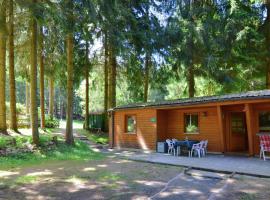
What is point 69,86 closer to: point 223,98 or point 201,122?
point 201,122

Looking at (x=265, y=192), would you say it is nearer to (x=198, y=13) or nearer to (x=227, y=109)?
(x=227, y=109)

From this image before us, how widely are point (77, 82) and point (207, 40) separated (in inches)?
421

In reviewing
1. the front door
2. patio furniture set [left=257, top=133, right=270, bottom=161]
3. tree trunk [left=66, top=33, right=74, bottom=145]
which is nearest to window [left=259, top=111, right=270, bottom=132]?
patio furniture set [left=257, top=133, right=270, bottom=161]

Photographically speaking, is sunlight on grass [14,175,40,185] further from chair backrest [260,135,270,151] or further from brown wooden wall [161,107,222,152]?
brown wooden wall [161,107,222,152]

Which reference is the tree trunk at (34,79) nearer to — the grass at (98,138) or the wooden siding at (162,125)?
the wooden siding at (162,125)

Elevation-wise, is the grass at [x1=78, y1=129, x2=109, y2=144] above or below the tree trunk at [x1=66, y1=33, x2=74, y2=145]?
below

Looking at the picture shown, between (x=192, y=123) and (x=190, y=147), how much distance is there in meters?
2.20

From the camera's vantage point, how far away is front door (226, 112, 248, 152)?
1500 cm

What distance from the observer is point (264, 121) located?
1343 centimetres

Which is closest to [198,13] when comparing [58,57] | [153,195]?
[58,57]

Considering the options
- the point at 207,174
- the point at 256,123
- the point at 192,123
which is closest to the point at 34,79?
the point at 192,123

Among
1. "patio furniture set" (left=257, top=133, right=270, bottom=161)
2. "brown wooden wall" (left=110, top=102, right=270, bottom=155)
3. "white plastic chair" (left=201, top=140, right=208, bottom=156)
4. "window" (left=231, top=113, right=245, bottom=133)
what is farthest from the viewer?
"window" (left=231, top=113, right=245, bottom=133)

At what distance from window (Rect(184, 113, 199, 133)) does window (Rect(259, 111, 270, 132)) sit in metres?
3.30

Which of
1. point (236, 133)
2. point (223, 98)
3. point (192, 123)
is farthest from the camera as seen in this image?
point (192, 123)
